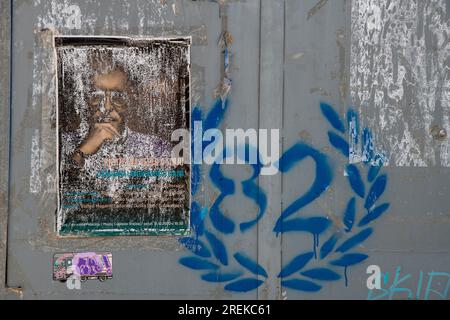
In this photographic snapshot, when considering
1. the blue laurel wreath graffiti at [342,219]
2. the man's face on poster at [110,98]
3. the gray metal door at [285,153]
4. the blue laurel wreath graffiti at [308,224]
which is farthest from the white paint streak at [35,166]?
the blue laurel wreath graffiti at [342,219]

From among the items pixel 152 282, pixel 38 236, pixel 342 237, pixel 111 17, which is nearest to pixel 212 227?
pixel 152 282

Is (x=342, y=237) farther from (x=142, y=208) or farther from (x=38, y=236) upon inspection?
(x=38, y=236)

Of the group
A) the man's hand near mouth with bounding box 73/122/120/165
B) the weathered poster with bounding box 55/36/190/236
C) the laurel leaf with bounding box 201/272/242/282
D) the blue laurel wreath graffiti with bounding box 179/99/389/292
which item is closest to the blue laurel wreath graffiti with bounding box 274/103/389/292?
the blue laurel wreath graffiti with bounding box 179/99/389/292

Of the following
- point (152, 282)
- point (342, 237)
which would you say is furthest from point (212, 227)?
point (342, 237)

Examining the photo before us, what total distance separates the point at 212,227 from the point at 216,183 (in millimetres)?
264

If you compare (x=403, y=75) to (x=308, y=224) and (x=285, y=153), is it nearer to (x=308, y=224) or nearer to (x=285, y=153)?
(x=285, y=153)

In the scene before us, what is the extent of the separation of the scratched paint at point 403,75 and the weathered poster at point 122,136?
3.53 ft

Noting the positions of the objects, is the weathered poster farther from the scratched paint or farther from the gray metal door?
the scratched paint

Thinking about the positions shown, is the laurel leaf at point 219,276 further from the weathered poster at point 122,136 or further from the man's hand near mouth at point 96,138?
the man's hand near mouth at point 96,138

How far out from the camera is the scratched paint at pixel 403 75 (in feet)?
11.1

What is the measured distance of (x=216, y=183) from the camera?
11.1 ft

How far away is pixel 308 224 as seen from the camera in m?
3.39

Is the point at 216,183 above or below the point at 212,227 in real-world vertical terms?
above

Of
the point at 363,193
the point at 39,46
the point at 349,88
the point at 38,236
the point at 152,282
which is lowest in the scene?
the point at 152,282
